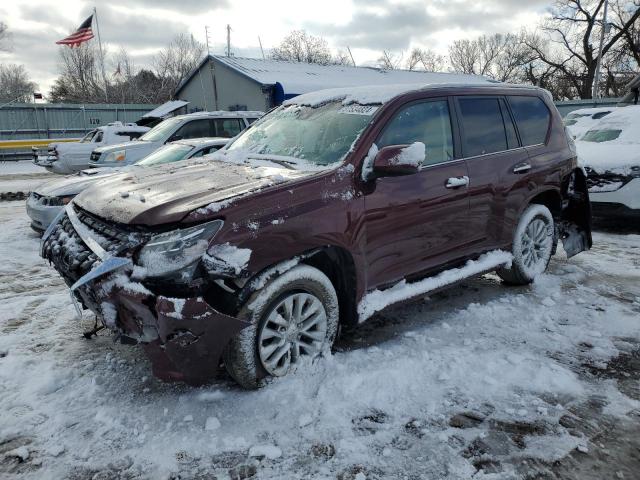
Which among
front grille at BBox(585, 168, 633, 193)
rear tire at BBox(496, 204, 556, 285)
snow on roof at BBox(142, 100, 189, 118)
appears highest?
snow on roof at BBox(142, 100, 189, 118)

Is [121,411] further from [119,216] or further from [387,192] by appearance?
[387,192]

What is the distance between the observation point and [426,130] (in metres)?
3.96

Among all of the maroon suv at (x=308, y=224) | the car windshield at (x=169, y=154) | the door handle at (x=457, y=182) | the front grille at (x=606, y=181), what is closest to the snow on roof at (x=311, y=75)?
the car windshield at (x=169, y=154)

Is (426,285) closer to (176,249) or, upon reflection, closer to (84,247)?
(176,249)

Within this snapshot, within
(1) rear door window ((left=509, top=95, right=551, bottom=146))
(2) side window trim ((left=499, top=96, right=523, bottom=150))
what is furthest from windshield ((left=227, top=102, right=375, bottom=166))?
(1) rear door window ((left=509, top=95, right=551, bottom=146))

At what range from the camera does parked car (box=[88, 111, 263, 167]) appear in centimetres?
957

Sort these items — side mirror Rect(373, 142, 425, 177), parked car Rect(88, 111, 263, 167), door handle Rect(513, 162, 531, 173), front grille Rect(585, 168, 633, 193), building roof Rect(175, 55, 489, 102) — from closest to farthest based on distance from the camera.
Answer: side mirror Rect(373, 142, 425, 177) → door handle Rect(513, 162, 531, 173) → front grille Rect(585, 168, 633, 193) → parked car Rect(88, 111, 263, 167) → building roof Rect(175, 55, 489, 102)

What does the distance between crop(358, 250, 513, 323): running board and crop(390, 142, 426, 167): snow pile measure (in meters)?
0.91

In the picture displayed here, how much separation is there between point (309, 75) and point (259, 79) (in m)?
2.26

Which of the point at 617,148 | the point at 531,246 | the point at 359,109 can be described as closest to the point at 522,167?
the point at 531,246

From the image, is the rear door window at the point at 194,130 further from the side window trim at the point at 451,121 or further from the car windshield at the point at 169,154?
the side window trim at the point at 451,121

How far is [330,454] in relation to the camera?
2.59 meters

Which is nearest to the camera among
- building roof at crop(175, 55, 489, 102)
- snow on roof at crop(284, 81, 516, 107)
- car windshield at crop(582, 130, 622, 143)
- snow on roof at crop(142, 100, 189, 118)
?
snow on roof at crop(284, 81, 516, 107)

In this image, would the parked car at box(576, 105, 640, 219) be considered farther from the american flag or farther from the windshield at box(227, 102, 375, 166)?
the american flag
